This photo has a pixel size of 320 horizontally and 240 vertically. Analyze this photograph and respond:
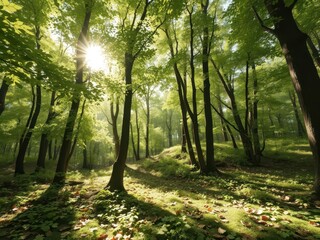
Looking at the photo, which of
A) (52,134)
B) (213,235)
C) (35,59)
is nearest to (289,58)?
(213,235)

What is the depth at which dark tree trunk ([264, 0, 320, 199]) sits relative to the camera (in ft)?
16.6

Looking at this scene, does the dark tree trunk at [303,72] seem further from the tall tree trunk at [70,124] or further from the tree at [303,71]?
the tall tree trunk at [70,124]

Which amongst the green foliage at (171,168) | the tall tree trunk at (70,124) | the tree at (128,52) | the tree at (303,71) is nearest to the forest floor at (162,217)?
the tree at (128,52)

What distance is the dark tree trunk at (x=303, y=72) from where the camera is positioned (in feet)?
16.6

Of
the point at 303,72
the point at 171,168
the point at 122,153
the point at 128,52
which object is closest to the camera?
the point at 303,72

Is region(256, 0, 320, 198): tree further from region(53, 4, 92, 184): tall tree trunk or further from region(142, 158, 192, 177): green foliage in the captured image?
region(53, 4, 92, 184): tall tree trunk

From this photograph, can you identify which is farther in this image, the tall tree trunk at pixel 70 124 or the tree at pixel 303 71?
the tall tree trunk at pixel 70 124

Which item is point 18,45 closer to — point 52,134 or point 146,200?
point 146,200

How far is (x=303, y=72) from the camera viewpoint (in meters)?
5.21

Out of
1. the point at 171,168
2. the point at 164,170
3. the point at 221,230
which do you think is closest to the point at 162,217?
the point at 221,230

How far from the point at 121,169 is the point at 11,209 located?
3492 millimetres

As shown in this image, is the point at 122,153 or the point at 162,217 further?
the point at 122,153

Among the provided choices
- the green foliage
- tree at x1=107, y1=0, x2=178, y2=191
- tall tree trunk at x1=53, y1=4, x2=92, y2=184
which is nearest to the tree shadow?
tree at x1=107, y1=0, x2=178, y2=191

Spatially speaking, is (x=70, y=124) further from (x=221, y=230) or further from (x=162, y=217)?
(x=221, y=230)
